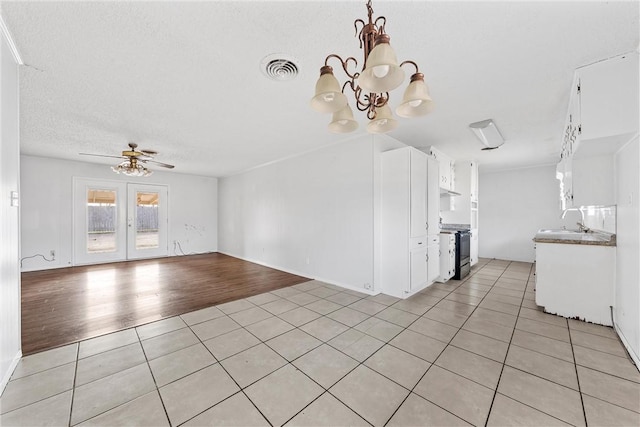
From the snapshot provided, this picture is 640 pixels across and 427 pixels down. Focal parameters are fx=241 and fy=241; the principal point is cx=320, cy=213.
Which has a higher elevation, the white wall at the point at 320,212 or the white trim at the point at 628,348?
the white wall at the point at 320,212

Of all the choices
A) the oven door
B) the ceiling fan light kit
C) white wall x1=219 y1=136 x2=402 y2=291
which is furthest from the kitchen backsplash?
the ceiling fan light kit

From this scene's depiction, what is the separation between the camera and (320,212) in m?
4.43

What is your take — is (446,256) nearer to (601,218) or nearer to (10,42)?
(601,218)

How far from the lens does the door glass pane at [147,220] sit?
21.7 feet

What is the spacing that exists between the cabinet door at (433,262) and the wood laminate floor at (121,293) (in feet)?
7.13

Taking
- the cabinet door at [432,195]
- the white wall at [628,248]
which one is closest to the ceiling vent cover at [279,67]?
the cabinet door at [432,195]

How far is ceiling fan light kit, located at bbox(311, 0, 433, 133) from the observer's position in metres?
1.11

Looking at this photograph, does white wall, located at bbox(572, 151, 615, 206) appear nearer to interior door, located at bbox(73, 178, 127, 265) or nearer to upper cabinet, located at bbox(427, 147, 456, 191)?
upper cabinet, located at bbox(427, 147, 456, 191)

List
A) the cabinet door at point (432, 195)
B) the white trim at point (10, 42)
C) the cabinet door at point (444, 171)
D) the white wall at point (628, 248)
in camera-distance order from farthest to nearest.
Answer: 1. the cabinet door at point (444, 171)
2. the cabinet door at point (432, 195)
3. the white wall at point (628, 248)
4. the white trim at point (10, 42)

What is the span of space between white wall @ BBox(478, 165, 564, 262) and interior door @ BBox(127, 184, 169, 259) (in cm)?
910

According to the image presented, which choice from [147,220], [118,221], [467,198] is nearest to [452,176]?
[467,198]

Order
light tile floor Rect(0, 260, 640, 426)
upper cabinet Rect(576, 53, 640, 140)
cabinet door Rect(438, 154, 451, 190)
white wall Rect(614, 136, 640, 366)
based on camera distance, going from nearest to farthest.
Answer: light tile floor Rect(0, 260, 640, 426), upper cabinet Rect(576, 53, 640, 140), white wall Rect(614, 136, 640, 366), cabinet door Rect(438, 154, 451, 190)

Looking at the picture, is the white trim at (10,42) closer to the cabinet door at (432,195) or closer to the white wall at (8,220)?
the white wall at (8,220)

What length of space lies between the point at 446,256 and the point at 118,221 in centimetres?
775
